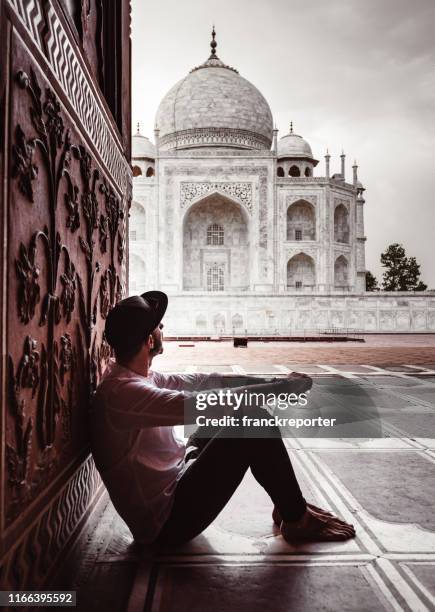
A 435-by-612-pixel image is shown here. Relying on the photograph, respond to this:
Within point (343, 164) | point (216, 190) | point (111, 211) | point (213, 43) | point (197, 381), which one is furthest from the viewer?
point (213, 43)

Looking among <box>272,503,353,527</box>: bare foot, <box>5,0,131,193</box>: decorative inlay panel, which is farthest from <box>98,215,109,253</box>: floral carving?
<box>272,503,353,527</box>: bare foot

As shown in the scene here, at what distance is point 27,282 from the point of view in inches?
40.6

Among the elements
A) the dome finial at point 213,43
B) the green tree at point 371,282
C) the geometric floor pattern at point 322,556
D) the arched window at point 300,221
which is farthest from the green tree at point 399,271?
the geometric floor pattern at point 322,556

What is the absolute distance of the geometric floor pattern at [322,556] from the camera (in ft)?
4.13

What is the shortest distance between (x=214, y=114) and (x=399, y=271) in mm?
14831

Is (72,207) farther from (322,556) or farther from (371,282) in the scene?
(371,282)

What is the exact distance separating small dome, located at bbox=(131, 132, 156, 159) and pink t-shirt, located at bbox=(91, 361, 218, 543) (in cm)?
2433

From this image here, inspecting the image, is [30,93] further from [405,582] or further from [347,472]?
[347,472]

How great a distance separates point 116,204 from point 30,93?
1.18m

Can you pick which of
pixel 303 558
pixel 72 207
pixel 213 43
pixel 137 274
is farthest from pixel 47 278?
pixel 213 43

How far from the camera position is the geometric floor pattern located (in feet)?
4.13

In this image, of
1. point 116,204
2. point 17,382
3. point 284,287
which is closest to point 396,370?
point 116,204

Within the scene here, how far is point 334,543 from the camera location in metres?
1.58

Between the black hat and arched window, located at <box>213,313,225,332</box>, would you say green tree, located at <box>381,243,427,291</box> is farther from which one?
the black hat
